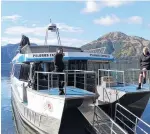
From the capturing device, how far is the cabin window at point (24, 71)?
16.6 meters

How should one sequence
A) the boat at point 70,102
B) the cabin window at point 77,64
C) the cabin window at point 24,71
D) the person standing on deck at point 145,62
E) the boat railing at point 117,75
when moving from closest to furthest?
the boat at point 70,102
the person standing on deck at point 145,62
the boat railing at point 117,75
the cabin window at point 77,64
the cabin window at point 24,71

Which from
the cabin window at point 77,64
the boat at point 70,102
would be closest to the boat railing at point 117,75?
the boat at point 70,102

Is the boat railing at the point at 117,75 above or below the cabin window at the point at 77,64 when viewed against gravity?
below

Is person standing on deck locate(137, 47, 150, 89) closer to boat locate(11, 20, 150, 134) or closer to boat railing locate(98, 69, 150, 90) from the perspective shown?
boat railing locate(98, 69, 150, 90)

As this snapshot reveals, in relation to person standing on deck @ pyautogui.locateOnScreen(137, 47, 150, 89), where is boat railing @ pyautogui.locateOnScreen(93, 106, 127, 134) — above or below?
below

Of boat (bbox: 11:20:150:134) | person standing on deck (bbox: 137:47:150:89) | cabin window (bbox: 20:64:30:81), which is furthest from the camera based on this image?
cabin window (bbox: 20:64:30:81)

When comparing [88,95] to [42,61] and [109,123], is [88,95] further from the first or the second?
[42,61]

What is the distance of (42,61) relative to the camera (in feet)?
49.3

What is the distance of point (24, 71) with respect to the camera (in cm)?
1728

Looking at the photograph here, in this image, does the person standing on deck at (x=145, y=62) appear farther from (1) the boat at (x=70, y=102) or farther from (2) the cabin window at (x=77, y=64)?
(2) the cabin window at (x=77, y=64)

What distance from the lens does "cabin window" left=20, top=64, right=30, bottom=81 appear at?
54.3 ft

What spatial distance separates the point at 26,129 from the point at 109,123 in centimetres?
519

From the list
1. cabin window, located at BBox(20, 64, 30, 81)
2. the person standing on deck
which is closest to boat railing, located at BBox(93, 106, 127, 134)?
the person standing on deck

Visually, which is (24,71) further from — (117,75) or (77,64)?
(117,75)
